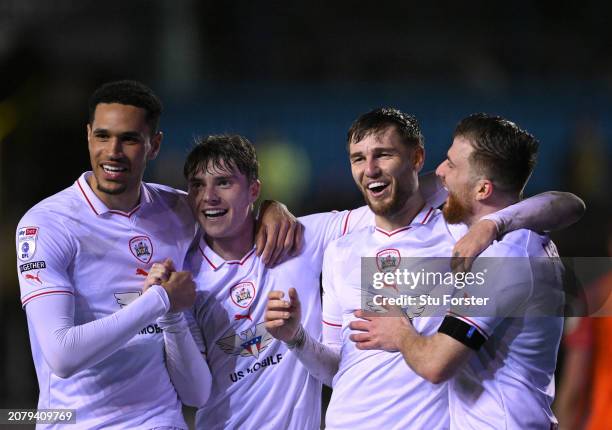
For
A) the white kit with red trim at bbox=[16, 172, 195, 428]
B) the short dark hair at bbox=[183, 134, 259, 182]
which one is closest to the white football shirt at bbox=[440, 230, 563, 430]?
the short dark hair at bbox=[183, 134, 259, 182]

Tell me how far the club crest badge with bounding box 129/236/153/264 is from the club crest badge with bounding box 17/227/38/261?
0.39 metres

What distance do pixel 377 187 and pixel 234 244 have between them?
708mm

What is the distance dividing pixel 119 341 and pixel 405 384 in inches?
43.9

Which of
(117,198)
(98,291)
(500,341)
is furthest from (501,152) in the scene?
(98,291)

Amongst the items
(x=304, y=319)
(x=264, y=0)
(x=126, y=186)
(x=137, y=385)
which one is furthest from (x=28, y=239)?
(x=264, y=0)

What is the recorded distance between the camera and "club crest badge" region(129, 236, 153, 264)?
11.3ft

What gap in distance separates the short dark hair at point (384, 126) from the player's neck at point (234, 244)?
0.63 m

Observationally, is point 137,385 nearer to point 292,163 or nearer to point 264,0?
point 292,163

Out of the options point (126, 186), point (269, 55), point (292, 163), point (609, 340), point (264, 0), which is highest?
point (264, 0)

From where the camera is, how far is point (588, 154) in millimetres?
6543

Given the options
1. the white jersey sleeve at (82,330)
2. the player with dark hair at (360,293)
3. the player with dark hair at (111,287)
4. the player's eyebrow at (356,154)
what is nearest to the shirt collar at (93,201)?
the player with dark hair at (111,287)

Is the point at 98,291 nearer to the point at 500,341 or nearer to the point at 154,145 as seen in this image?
the point at 154,145

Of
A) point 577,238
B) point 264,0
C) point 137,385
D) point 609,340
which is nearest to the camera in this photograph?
point 137,385

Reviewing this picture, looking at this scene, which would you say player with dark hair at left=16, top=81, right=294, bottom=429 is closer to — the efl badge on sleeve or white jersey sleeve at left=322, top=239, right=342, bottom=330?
the efl badge on sleeve
